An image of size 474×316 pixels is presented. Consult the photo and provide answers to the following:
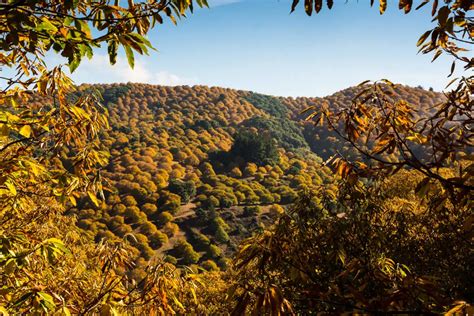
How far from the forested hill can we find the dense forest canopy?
325 mm

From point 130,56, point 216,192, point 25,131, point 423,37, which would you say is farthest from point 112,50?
point 216,192

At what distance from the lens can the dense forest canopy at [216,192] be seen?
2.64 metres

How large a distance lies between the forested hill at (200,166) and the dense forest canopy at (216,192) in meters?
0.32

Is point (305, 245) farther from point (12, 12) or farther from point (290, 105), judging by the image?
point (290, 105)

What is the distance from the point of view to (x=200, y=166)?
59.8 metres

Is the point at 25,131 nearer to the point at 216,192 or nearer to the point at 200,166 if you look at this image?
the point at 216,192

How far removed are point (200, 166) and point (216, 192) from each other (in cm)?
1261

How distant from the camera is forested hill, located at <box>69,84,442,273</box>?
3938 centimetres

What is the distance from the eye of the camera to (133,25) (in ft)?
10.7

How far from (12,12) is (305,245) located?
17.1 ft

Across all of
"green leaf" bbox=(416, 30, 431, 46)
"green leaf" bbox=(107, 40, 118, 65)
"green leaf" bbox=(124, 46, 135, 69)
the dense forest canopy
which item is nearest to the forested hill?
the dense forest canopy

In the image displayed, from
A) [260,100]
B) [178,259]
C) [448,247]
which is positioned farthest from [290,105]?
[448,247]

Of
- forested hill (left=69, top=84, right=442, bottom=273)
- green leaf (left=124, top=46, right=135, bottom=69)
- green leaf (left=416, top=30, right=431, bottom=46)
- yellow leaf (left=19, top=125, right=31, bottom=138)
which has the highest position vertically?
green leaf (left=416, top=30, right=431, bottom=46)

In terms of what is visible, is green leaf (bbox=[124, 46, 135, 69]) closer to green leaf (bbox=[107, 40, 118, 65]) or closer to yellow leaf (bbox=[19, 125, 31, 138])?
green leaf (bbox=[107, 40, 118, 65])
